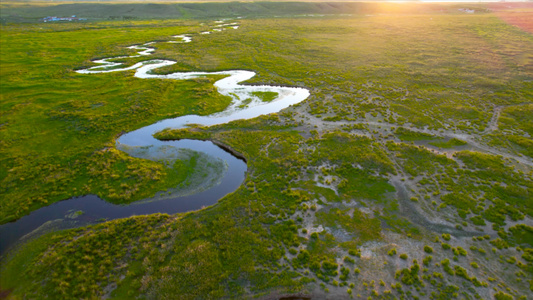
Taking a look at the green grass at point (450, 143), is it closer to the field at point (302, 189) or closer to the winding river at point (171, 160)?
the field at point (302, 189)

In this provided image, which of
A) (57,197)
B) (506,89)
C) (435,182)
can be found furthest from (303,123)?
(506,89)

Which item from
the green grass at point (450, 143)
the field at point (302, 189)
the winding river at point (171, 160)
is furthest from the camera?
the green grass at point (450, 143)

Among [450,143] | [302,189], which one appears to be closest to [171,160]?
[302,189]

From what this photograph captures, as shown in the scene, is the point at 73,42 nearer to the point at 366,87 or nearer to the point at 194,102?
the point at 194,102

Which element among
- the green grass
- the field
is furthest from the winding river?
the green grass

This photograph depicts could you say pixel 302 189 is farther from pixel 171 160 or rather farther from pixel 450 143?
pixel 450 143

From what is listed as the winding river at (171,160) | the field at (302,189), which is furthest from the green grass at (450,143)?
the winding river at (171,160)
